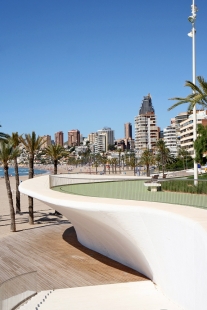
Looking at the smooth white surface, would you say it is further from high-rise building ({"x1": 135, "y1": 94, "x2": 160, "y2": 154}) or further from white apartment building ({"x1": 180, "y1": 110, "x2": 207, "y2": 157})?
high-rise building ({"x1": 135, "y1": 94, "x2": 160, "y2": 154})

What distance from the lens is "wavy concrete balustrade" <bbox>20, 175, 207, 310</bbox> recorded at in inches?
324

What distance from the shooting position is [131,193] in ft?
39.0

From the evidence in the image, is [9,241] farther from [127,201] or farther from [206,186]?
[206,186]

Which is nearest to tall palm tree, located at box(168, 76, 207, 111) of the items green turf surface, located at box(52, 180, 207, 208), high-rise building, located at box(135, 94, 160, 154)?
green turf surface, located at box(52, 180, 207, 208)

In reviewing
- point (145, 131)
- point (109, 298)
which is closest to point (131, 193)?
point (109, 298)

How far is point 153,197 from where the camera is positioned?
36.7 feet

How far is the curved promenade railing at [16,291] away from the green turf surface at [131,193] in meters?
3.77

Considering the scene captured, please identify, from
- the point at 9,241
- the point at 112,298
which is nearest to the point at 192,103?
the point at 112,298

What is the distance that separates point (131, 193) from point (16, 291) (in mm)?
4890

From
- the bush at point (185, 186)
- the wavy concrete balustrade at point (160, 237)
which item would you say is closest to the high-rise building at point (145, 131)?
the wavy concrete balustrade at point (160, 237)

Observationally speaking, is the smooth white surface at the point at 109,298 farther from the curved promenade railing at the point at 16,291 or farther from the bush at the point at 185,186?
the bush at the point at 185,186

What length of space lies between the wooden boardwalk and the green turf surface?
3.17 meters

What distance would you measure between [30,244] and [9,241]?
5.25 feet

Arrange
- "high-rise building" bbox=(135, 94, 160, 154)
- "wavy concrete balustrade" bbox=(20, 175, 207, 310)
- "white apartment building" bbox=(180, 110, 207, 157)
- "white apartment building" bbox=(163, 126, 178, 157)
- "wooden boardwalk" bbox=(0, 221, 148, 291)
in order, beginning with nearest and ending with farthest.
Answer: "wavy concrete balustrade" bbox=(20, 175, 207, 310)
"wooden boardwalk" bbox=(0, 221, 148, 291)
"white apartment building" bbox=(180, 110, 207, 157)
"white apartment building" bbox=(163, 126, 178, 157)
"high-rise building" bbox=(135, 94, 160, 154)
